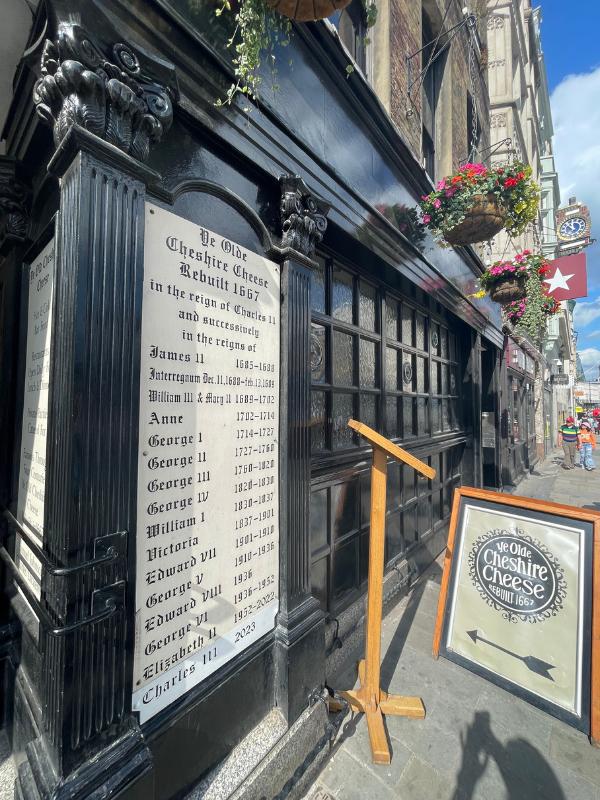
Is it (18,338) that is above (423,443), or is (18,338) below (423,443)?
above

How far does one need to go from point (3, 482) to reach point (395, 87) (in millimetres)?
6161

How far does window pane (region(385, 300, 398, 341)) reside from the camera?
15.3 ft

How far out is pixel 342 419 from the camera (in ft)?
12.2

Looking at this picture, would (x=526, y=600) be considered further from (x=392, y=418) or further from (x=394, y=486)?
(x=392, y=418)

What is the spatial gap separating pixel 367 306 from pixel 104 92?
324 centimetres

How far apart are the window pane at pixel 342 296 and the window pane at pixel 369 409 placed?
0.95 m

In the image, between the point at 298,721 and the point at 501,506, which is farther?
the point at 501,506

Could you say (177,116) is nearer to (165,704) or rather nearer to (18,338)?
(18,338)

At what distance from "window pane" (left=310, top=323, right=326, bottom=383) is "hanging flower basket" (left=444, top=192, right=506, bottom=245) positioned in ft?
8.40

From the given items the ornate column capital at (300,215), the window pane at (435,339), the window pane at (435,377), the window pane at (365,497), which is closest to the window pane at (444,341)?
the window pane at (435,339)

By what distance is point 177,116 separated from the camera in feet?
6.20

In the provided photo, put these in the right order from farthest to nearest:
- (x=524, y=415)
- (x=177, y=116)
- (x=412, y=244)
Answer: (x=524, y=415) → (x=412, y=244) → (x=177, y=116)

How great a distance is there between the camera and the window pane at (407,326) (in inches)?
200

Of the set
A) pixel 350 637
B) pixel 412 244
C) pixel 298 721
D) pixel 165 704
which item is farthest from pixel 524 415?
pixel 165 704
